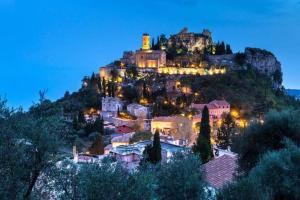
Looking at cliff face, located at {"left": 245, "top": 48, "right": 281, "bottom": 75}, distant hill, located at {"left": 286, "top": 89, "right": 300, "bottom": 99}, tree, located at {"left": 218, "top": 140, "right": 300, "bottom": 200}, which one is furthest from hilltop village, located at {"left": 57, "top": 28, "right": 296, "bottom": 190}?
tree, located at {"left": 218, "top": 140, "right": 300, "bottom": 200}

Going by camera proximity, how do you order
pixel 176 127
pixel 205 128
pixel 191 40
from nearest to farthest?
pixel 205 128, pixel 176 127, pixel 191 40

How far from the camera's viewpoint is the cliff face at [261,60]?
83.5 metres

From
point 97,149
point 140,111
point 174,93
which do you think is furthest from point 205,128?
point 174,93

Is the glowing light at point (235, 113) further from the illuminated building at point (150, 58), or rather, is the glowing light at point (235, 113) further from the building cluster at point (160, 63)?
the illuminated building at point (150, 58)

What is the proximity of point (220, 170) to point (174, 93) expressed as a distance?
161 ft

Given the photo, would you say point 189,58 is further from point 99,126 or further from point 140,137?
point 140,137

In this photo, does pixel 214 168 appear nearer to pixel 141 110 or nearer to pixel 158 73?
pixel 141 110

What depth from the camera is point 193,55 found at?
8062 cm

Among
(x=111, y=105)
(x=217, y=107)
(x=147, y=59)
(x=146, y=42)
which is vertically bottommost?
(x=217, y=107)

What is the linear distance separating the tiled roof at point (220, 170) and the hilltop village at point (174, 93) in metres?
A: 21.7

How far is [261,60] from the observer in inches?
3329

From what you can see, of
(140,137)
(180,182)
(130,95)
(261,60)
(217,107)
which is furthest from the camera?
(261,60)

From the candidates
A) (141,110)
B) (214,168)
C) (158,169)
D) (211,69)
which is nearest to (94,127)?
(141,110)

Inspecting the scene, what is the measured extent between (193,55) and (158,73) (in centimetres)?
997
